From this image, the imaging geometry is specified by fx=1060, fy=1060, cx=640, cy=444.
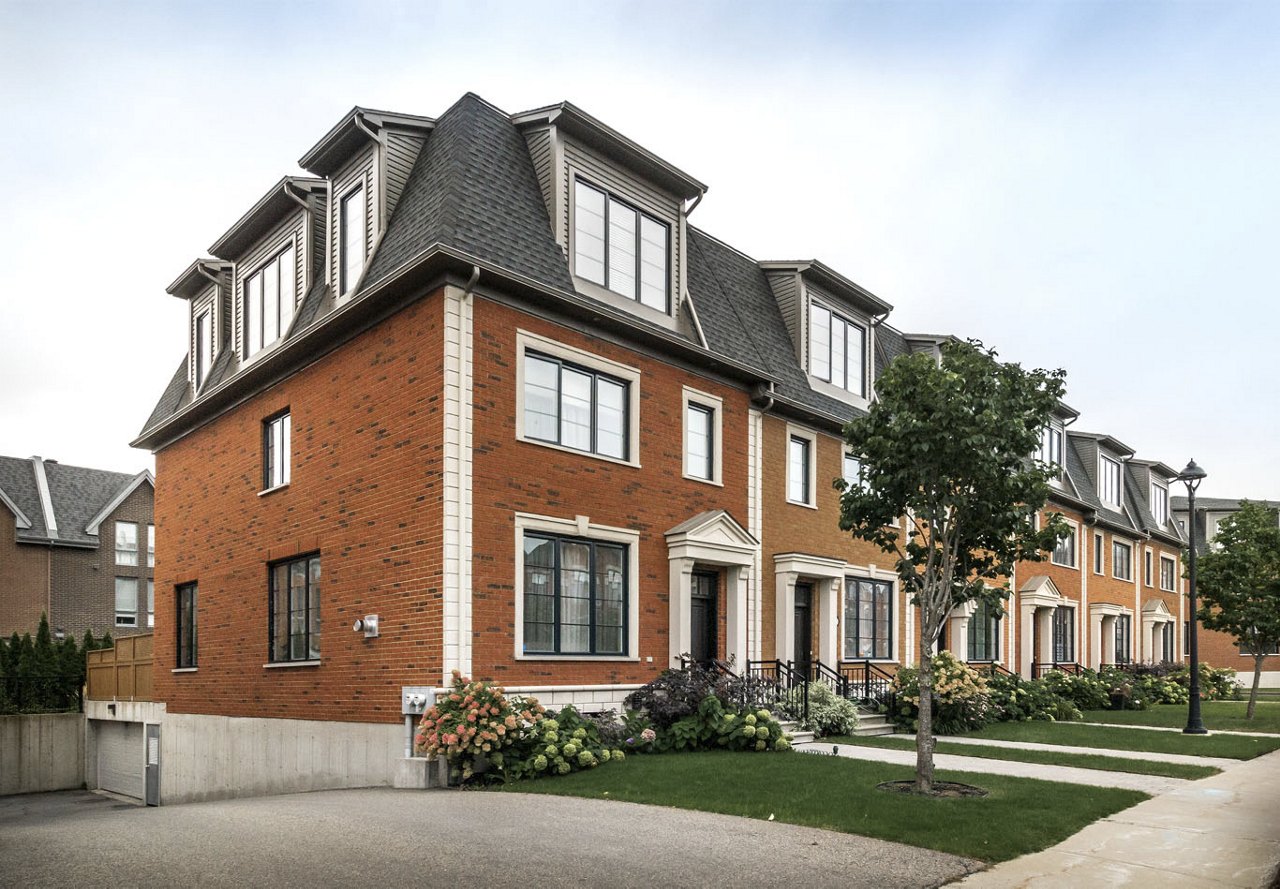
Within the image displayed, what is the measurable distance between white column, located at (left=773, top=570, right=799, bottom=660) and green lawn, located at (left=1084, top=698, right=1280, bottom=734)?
9.00 m

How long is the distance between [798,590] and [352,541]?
397 inches

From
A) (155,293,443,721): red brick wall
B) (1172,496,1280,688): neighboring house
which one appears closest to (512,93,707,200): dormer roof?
A: (155,293,443,721): red brick wall

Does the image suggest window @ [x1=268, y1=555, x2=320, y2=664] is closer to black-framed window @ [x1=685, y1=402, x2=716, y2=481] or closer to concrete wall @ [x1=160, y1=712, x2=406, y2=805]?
concrete wall @ [x1=160, y1=712, x2=406, y2=805]

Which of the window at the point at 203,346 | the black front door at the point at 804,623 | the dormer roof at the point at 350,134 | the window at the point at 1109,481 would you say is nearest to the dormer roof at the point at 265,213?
the dormer roof at the point at 350,134

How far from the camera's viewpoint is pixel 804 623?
22.7 meters

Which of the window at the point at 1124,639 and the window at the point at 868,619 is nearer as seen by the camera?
the window at the point at 868,619

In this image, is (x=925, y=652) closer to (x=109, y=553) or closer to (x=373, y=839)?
(x=373, y=839)

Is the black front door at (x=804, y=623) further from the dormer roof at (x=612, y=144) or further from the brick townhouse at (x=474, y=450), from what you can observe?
the dormer roof at (x=612, y=144)

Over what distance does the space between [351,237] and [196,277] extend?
7352mm

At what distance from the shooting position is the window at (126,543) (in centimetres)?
4428

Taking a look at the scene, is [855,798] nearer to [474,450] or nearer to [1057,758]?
[1057,758]

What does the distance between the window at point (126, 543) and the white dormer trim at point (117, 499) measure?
862 mm

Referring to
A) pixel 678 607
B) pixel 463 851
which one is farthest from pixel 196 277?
pixel 463 851

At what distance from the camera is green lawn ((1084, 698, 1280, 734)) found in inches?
935
